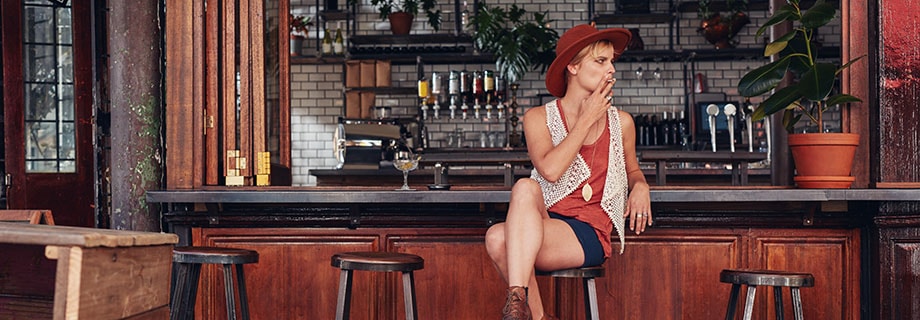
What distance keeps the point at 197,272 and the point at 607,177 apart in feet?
5.17

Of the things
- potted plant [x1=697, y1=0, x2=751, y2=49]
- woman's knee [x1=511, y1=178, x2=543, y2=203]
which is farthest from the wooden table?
potted plant [x1=697, y1=0, x2=751, y2=49]

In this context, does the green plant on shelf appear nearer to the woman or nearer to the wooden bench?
the woman

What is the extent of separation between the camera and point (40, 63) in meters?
6.70

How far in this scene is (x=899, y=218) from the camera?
396 centimetres

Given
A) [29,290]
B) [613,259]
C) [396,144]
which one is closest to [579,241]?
[613,259]

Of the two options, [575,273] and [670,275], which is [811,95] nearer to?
[670,275]

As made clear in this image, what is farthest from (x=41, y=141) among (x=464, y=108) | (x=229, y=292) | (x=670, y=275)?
(x=670, y=275)

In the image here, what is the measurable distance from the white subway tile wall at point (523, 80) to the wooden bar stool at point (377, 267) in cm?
532

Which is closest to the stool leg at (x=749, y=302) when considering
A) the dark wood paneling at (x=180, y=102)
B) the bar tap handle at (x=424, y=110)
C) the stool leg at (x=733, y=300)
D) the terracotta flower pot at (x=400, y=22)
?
the stool leg at (x=733, y=300)

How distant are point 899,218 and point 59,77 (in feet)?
17.2

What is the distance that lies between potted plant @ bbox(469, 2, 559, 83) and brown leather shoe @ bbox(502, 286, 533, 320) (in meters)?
5.20

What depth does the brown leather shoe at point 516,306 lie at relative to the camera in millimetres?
3043

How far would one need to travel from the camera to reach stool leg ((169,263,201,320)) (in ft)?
12.5

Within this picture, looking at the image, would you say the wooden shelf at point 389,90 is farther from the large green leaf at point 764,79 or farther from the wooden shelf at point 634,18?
the large green leaf at point 764,79
